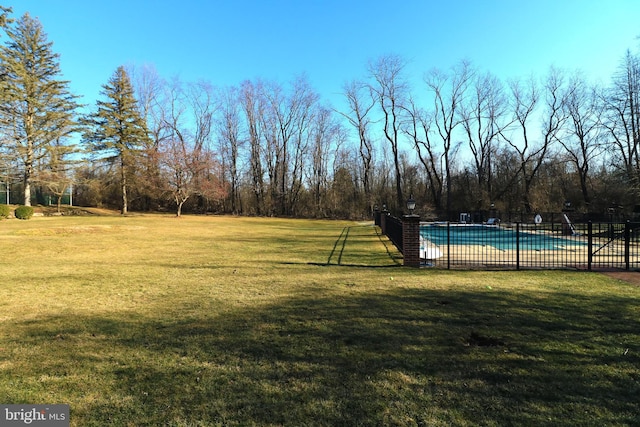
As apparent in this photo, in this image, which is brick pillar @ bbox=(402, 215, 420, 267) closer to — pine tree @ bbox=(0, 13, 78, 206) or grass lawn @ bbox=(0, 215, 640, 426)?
grass lawn @ bbox=(0, 215, 640, 426)

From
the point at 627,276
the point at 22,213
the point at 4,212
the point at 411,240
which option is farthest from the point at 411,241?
the point at 4,212

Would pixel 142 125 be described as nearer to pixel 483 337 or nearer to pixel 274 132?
pixel 274 132

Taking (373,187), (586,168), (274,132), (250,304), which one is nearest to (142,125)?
(274,132)

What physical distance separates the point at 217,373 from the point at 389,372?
1.42 meters

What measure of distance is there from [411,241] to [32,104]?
1568 inches

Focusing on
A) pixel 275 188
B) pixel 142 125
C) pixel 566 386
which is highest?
pixel 142 125

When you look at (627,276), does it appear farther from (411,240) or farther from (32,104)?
(32,104)

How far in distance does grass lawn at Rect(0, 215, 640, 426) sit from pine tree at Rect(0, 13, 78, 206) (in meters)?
34.4

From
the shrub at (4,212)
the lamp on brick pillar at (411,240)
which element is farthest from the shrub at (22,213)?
the lamp on brick pillar at (411,240)

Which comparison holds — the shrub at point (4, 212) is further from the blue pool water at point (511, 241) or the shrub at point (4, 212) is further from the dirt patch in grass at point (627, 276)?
the dirt patch in grass at point (627, 276)

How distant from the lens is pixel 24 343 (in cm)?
356

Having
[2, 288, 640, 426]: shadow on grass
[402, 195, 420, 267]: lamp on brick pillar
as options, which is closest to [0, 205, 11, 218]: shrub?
[2, 288, 640, 426]: shadow on grass

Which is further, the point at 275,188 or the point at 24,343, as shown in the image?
the point at 275,188

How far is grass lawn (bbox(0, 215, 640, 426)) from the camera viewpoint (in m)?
2.38
